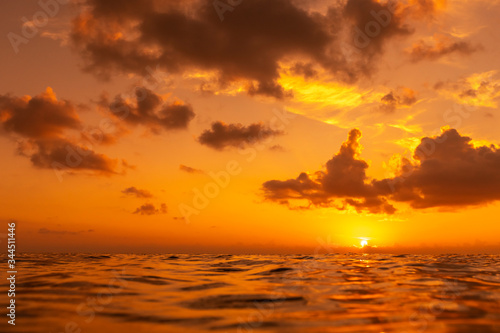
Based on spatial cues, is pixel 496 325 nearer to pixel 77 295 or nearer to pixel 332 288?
pixel 332 288

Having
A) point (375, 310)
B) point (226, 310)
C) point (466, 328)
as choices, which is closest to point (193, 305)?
point (226, 310)

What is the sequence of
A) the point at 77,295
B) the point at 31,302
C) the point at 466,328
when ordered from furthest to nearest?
1. the point at 77,295
2. the point at 31,302
3. the point at 466,328

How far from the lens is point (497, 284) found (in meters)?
18.2

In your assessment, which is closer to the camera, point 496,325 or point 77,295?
point 496,325

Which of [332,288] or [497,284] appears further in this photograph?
[497,284]

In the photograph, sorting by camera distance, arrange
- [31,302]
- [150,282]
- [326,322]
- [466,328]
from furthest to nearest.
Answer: [150,282] < [31,302] < [326,322] < [466,328]

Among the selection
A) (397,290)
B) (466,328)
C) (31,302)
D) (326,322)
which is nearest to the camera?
(466,328)

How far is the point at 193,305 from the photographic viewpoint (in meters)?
12.3

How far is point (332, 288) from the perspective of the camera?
16344 mm

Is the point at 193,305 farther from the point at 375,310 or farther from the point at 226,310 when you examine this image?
the point at 375,310

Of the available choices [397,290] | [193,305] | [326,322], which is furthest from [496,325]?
[193,305]

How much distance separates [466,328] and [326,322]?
3352 millimetres

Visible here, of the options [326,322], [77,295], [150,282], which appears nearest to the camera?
[326,322]

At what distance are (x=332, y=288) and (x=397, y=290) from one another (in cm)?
264
